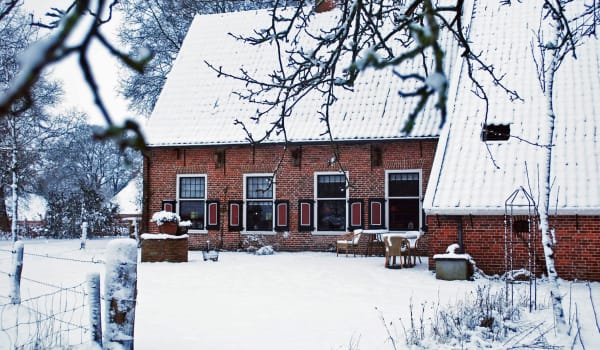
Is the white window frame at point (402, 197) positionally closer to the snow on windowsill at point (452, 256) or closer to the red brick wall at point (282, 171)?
the red brick wall at point (282, 171)

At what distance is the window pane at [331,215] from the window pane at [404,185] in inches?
57.2

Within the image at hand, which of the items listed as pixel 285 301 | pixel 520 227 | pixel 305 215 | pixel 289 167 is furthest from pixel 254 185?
pixel 285 301

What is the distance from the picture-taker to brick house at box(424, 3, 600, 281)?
10969 millimetres

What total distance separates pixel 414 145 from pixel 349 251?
136 inches

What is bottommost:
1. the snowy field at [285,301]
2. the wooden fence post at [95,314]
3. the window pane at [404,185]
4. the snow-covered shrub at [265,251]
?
the snowy field at [285,301]

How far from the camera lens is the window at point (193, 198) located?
18422 millimetres

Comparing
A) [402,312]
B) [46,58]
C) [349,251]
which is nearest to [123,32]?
[349,251]

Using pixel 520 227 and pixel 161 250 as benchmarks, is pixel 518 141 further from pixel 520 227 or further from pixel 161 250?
pixel 161 250

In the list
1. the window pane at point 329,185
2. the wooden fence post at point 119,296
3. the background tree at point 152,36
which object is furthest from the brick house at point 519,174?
the background tree at point 152,36

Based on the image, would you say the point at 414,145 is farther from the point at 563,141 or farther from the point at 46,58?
the point at 46,58

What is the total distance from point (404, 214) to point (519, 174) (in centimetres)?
501

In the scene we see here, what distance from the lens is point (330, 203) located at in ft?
56.5

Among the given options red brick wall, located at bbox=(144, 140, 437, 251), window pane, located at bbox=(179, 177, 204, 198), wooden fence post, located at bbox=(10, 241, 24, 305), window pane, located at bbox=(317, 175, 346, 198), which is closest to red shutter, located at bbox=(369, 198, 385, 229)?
red brick wall, located at bbox=(144, 140, 437, 251)

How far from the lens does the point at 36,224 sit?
3052cm
